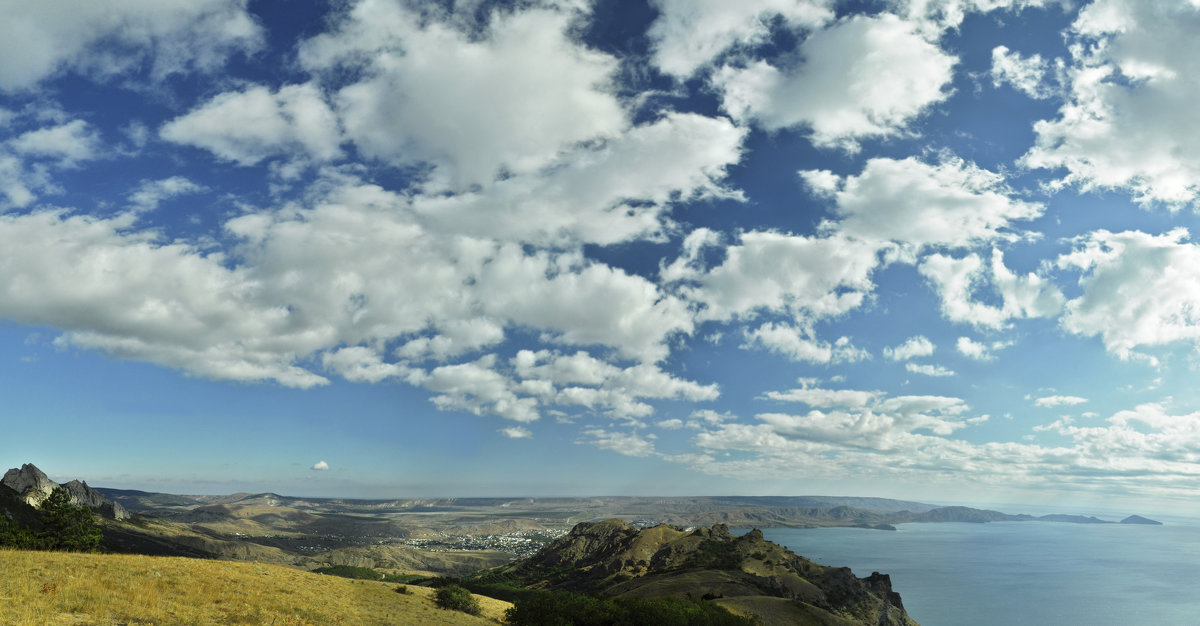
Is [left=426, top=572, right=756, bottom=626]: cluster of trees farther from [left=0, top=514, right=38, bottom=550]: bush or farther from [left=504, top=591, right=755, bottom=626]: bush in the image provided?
[left=0, top=514, right=38, bottom=550]: bush

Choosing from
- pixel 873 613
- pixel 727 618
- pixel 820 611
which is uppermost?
pixel 727 618

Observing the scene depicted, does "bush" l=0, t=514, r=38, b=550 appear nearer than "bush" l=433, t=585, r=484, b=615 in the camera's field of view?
No

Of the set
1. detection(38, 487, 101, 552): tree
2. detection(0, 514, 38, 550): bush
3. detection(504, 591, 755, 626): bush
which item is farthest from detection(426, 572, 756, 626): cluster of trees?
detection(38, 487, 101, 552): tree

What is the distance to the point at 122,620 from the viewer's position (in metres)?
28.5

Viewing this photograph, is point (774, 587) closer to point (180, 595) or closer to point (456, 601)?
point (456, 601)

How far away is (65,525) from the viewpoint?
79375 mm

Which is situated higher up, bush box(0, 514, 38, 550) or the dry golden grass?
the dry golden grass

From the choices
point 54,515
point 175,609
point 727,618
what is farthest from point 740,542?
point 175,609

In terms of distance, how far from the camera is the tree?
75.7 meters

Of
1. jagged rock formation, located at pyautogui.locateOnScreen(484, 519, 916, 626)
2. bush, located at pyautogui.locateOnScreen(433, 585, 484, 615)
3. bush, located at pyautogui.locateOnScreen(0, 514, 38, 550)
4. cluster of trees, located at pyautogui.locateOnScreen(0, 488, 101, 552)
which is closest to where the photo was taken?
bush, located at pyautogui.locateOnScreen(433, 585, 484, 615)

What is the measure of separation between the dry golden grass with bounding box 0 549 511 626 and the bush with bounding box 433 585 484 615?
2706mm

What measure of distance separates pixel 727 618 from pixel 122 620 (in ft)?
160

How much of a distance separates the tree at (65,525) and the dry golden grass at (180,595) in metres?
47.4

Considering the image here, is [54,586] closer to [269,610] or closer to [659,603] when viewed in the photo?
[269,610]
